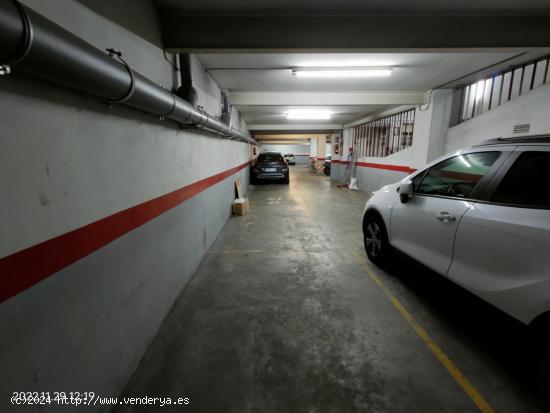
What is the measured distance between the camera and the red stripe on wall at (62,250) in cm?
105

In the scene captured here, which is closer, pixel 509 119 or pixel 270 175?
pixel 509 119

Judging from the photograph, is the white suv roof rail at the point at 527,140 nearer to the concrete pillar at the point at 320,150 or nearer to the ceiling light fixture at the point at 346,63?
the ceiling light fixture at the point at 346,63

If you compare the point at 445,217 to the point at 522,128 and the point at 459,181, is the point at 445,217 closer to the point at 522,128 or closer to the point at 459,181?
the point at 459,181

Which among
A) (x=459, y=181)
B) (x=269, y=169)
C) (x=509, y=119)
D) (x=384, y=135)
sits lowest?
(x=269, y=169)

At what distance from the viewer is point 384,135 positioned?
10.1 m

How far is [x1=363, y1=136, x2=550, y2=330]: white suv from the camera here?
1.62 metres

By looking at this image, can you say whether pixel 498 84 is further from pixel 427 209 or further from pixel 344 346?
pixel 344 346

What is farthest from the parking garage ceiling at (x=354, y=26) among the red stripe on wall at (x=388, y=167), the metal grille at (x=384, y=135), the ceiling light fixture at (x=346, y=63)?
the metal grille at (x=384, y=135)

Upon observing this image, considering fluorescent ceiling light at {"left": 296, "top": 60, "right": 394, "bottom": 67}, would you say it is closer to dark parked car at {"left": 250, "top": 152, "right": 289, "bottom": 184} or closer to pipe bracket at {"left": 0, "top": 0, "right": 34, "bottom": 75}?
pipe bracket at {"left": 0, "top": 0, "right": 34, "bottom": 75}

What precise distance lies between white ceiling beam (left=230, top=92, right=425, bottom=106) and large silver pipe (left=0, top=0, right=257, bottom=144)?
16.3ft

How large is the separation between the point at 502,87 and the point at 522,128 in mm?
1184

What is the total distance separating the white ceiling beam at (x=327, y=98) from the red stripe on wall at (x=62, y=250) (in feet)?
16.3

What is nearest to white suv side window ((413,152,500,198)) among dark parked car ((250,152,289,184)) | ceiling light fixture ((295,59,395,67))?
ceiling light fixture ((295,59,395,67))

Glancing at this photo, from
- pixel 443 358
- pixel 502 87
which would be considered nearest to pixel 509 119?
pixel 502 87
